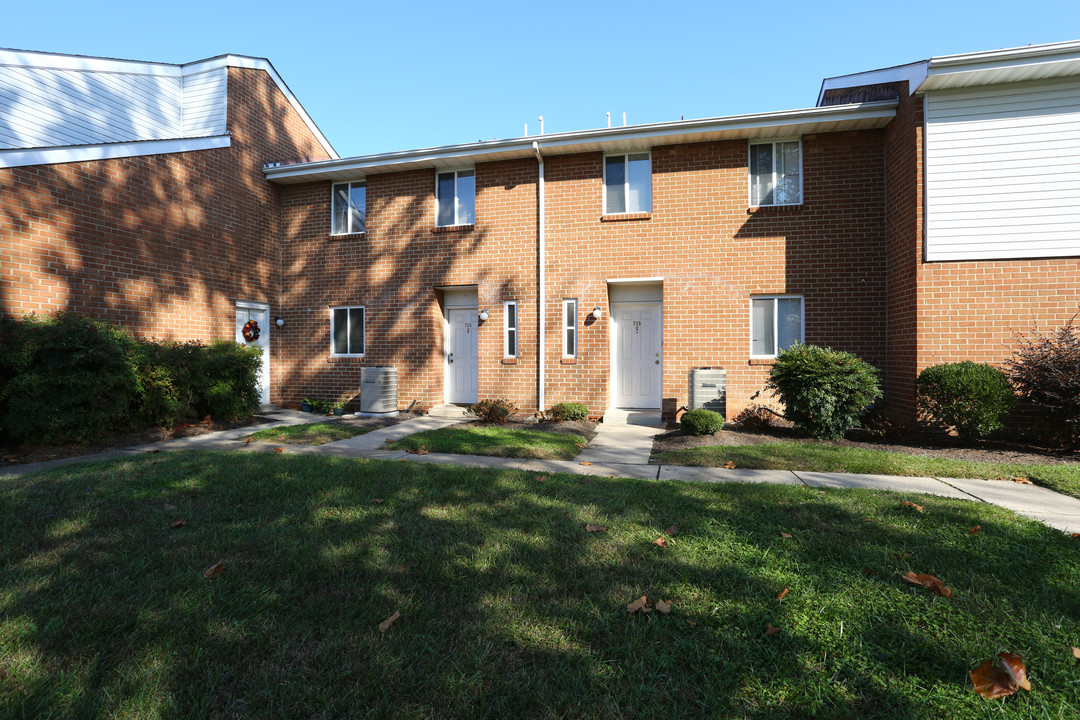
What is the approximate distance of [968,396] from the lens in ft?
22.6

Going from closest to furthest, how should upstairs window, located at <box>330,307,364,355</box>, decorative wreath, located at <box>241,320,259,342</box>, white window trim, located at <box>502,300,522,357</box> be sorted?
white window trim, located at <box>502,300,522,357</box> → decorative wreath, located at <box>241,320,259,342</box> → upstairs window, located at <box>330,307,364,355</box>

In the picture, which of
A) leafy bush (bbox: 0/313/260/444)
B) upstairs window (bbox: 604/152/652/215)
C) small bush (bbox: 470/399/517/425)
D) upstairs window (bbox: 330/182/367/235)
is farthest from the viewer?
upstairs window (bbox: 330/182/367/235)

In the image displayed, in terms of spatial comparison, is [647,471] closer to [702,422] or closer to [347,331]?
[702,422]

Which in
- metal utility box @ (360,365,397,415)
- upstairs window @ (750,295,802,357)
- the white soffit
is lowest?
metal utility box @ (360,365,397,415)

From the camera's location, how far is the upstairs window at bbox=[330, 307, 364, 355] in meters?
11.9

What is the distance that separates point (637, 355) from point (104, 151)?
10.4 m

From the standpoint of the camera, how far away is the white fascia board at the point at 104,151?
7.50 meters

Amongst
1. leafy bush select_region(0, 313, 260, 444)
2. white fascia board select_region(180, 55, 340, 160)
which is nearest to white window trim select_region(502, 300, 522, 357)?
leafy bush select_region(0, 313, 260, 444)

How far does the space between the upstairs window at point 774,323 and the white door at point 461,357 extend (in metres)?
6.00

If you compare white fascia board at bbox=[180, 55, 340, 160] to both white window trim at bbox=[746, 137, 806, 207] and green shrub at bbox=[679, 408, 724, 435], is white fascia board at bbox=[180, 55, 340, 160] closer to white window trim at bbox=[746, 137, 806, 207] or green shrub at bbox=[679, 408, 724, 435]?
white window trim at bbox=[746, 137, 806, 207]

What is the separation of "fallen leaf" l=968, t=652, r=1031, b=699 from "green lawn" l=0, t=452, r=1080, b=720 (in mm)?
39

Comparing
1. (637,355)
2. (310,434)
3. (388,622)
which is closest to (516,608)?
(388,622)

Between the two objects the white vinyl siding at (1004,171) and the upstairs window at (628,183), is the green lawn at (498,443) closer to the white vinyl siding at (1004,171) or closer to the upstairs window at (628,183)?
the upstairs window at (628,183)

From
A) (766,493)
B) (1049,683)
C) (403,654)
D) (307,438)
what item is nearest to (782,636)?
(1049,683)
